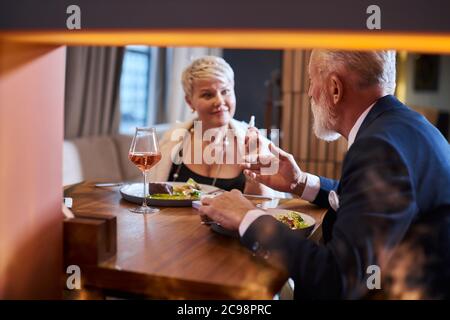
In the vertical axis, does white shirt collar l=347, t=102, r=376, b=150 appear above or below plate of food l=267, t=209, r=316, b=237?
above

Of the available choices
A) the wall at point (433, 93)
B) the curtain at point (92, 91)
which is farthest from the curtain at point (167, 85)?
the wall at point (433, 93)

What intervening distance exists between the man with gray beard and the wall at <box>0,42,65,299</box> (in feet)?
1.17

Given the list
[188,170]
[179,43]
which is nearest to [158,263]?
[179,43]

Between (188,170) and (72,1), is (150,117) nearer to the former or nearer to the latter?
(188,170)

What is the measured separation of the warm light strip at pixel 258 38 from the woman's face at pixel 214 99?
61.0 inches

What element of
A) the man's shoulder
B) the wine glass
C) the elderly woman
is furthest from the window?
the man's shoulder

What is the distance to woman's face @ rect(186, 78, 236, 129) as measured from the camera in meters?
2.43

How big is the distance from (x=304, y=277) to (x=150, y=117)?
175 inches

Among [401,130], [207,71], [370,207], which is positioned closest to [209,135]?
[207,71]

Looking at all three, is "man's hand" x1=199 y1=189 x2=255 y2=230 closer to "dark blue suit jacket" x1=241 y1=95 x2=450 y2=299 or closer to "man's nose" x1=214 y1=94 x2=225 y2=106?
"dark blue suit jacket" x1=241 y1=95 x2=450 y2=299

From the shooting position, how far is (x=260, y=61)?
6.66 metres

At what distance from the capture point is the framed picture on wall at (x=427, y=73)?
463cm

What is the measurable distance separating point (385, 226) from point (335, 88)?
1.42 ft

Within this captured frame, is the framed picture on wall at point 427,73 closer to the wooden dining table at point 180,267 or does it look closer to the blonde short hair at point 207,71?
the blonde short hair at point 207,71
